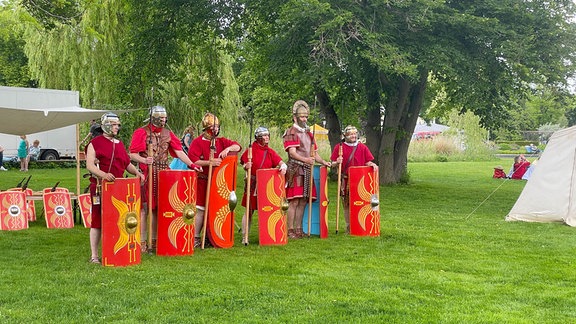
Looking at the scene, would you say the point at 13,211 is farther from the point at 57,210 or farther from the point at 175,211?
the point at 175,211

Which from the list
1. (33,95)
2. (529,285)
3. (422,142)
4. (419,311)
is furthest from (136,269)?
(422,142)

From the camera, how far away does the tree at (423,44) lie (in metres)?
13.3

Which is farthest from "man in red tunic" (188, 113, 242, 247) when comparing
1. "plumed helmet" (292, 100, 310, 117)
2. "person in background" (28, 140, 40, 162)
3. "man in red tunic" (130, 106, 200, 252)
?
"person in background" (28, 140, 40, 162)

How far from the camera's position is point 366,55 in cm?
1296

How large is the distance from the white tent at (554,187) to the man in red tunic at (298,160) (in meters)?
4.11

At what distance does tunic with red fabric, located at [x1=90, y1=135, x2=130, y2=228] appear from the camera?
22.6 feet

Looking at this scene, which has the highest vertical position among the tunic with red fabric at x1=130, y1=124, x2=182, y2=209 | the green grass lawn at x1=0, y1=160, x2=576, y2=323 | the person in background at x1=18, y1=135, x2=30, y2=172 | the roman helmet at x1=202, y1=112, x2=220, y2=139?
the roman helmet at x1=202, y1=112, x2=220, y2=139

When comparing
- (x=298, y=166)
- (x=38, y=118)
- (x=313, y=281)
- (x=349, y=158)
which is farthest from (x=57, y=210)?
(x=313, y=281)

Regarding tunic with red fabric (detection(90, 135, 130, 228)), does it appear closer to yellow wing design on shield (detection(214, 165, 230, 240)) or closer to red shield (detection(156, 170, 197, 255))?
red shield (detection(156, 170, 197, 255))

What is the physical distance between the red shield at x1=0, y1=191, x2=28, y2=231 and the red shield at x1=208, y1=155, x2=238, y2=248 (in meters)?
3.31

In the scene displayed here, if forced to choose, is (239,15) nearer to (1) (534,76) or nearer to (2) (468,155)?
(1) (534,76)

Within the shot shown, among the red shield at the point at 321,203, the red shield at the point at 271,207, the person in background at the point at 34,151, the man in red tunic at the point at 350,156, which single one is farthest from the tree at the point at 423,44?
the person in background at the point at 34,151

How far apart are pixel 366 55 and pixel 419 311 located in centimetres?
821

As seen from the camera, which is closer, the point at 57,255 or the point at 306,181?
the point at 57,255
